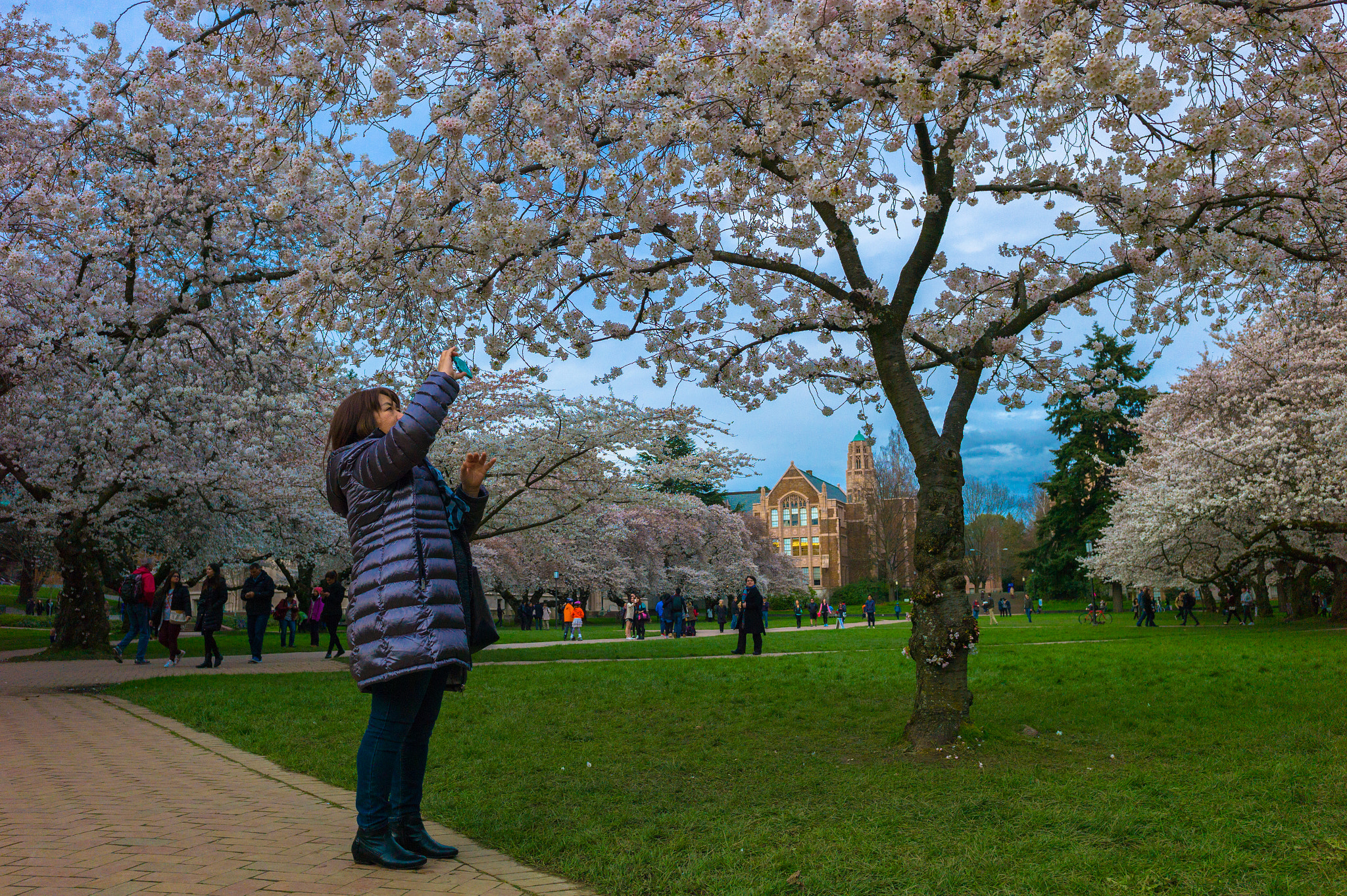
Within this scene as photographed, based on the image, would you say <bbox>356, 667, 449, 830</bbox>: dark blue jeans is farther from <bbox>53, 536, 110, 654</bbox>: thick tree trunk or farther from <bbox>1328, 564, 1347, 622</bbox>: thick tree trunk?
<bbox>1328, 564, 1347, 622</bbox>: thick tree trunk

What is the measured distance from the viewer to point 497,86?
5277mm

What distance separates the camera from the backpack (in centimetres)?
1526

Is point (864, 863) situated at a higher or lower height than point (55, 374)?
lower

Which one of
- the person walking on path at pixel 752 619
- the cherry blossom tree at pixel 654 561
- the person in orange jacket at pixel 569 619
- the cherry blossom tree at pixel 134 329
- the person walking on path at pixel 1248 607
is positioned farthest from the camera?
the cherry blossom tree at pixel 654 561

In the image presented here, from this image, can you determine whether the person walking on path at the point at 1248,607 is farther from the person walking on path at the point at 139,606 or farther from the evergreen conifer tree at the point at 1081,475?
the person walking on path at the point at 139,606

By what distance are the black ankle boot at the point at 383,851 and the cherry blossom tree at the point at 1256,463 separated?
19.4 meters

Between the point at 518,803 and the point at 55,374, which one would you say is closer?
the point at 518,803

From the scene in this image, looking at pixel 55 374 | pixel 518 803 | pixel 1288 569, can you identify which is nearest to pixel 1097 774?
pixel 518 803

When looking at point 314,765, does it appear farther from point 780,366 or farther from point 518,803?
point 780,366

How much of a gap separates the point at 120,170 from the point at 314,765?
10515mm

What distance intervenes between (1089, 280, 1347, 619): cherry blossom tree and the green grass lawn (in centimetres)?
1104

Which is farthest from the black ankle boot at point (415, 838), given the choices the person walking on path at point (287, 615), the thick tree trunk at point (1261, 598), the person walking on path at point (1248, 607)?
the thick tree trunk at point (1261, 598)

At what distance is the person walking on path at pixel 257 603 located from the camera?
15.6m

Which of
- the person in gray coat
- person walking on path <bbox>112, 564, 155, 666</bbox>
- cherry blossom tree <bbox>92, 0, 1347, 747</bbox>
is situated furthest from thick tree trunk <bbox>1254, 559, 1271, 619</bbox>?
the person in gray coat
